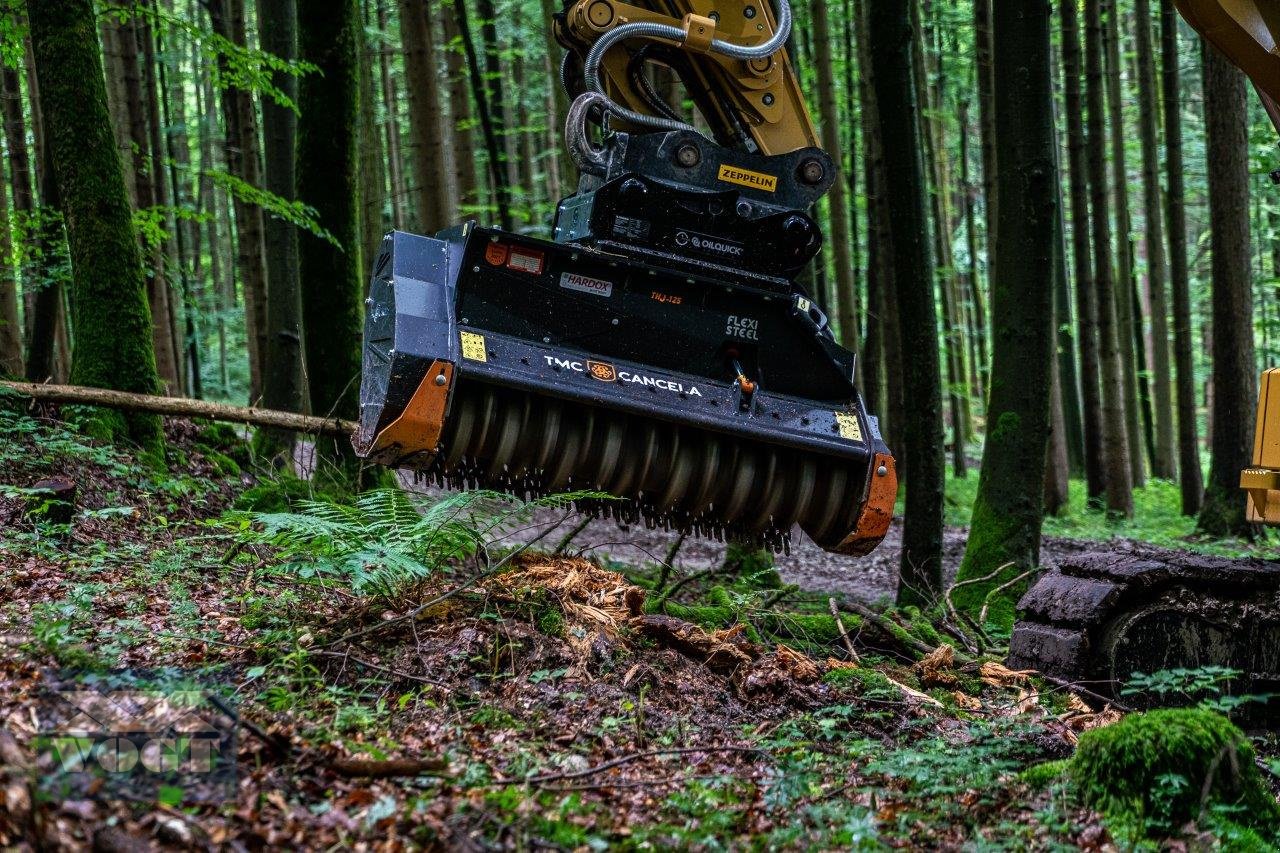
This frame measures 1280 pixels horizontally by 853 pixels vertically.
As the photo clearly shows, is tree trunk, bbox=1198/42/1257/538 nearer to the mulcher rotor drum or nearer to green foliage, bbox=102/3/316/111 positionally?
the mulcher rotor drum

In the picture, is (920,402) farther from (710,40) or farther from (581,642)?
(581,642)

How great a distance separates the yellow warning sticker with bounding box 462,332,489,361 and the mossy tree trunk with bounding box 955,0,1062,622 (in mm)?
3978

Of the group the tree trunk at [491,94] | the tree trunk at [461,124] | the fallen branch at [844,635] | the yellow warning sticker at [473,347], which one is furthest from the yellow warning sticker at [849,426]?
the tree trunk at [491,94]

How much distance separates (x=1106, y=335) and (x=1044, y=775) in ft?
43.2

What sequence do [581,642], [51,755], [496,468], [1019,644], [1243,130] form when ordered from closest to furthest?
[51,755] < [581,642] < [1019,644] < [496,468] < [1243,130]

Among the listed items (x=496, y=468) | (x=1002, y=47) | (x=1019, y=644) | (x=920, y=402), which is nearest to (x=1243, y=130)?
(x=1002, y=47)

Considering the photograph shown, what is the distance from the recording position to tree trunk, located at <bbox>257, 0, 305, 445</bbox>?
11.0 metres

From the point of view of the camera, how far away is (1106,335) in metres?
16.1

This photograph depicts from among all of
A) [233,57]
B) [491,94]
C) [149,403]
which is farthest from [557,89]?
[149,403]

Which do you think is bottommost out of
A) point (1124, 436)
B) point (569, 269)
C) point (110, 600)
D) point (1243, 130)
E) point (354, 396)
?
point (1124, 436)

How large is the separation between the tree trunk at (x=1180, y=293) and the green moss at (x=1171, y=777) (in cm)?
1267

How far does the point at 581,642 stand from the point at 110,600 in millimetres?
2114

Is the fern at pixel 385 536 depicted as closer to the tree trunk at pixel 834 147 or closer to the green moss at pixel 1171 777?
the green moss at pixel 1171 777

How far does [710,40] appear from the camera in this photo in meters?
6.96
